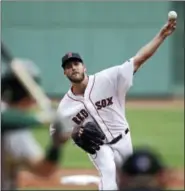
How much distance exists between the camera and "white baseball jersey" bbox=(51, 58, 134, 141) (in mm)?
6910

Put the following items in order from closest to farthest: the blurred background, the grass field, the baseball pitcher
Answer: the baseball pitcher → the grass field → the blurred background

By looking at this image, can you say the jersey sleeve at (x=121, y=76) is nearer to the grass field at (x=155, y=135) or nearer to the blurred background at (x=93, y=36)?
the grass field at (x=155, y=135)

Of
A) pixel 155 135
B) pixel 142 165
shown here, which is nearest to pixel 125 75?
pixel 142 165

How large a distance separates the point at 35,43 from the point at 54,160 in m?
18.8

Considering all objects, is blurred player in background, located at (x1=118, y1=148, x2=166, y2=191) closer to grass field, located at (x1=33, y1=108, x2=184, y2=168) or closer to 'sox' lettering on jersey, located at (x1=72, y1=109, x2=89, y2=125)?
'sox' lettering on jersey, located at (x1=72, y1=109, x2=89, y2=125)

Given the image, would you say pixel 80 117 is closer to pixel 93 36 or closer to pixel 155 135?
pixel 155 135

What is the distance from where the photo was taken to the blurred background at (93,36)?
70.1 feet

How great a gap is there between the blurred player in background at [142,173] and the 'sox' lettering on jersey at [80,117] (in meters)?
4.07

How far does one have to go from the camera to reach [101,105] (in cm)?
693

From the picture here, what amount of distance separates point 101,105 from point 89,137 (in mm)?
348

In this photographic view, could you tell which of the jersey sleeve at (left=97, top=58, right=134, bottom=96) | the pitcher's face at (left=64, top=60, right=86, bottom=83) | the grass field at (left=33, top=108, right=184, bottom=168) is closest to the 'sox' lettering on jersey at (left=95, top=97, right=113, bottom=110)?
the jersey sleeve at (left=97, top=58, right=134, bottom=96)

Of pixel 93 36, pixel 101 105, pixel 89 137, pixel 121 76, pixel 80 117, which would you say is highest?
pixel 93 36

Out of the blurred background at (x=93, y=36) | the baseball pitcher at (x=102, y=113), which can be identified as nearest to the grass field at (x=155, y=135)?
the blurred background at (x=93, y=36)

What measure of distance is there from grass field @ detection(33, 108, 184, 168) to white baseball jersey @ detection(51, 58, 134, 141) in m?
5.15
